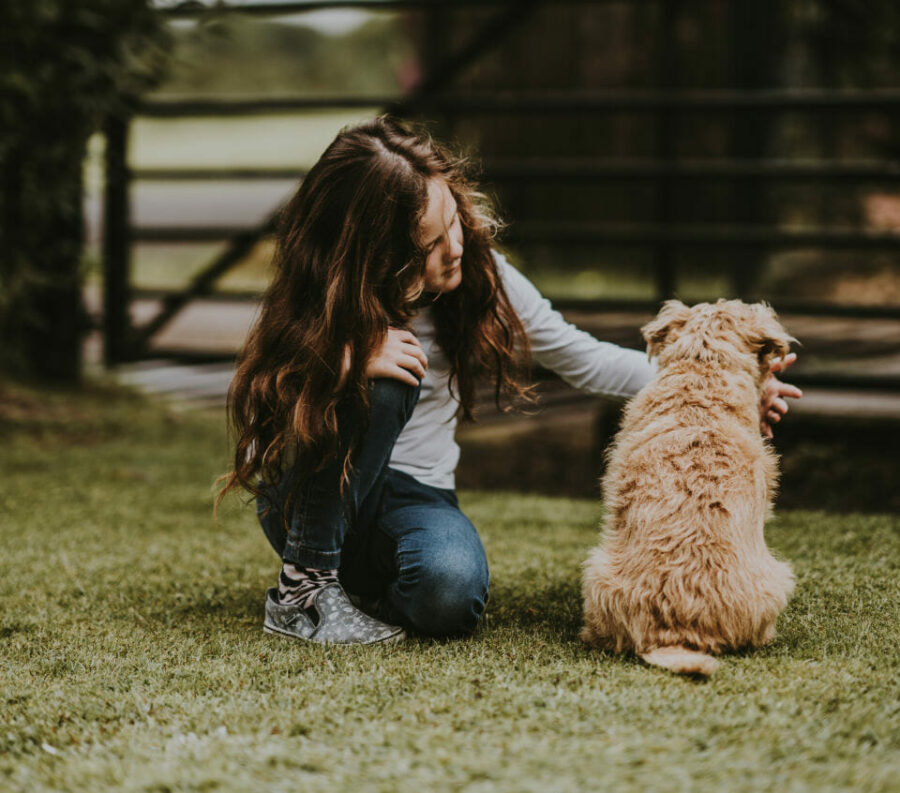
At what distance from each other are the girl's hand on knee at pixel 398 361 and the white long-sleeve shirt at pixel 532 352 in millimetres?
263

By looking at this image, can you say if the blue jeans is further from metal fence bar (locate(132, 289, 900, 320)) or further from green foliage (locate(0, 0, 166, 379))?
green foliage (locate(0, 0, 166, 379))

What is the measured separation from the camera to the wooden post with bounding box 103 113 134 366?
722 cm

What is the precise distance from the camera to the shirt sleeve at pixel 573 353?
2.84 meters

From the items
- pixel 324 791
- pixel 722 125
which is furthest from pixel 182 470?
pixel 722 125

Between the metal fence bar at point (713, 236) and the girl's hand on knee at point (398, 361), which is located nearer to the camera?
the girl's hand on knee at point (398, 361)

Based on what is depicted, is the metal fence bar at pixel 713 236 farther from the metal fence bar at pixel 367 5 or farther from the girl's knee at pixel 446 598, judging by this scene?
the girl's knee at pixel 446 598

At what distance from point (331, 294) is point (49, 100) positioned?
3.69 metres

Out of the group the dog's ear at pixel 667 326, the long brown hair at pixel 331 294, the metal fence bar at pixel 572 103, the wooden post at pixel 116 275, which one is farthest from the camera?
the wooden post at pixel 116 275

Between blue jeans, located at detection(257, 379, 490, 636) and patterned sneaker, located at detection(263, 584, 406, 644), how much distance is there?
0.22ft

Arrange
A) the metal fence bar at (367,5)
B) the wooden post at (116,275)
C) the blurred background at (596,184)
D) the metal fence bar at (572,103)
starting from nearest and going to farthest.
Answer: the metal fence bar at (572,103)
the blurred background at (596,184)
the metal fence bar at (367,5)
the wooden post at (116,275)

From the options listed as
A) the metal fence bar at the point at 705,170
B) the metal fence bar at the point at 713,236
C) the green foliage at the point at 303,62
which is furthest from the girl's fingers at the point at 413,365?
the green foliage at the point at 303,62

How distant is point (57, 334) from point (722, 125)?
5205 mm

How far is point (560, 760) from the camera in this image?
1763 millimetres

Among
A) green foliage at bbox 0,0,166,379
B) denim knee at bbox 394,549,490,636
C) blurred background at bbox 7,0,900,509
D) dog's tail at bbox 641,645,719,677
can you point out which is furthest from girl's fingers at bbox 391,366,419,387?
green foliage at bbox 0,0,166,379
